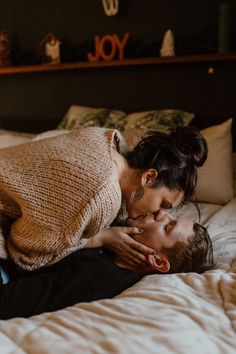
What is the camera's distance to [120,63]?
245cm

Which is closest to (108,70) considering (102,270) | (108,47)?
(108,47)

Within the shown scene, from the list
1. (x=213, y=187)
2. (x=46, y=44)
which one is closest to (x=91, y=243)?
(x=213, y=187)

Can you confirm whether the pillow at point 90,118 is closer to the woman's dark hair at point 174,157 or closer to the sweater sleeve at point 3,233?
the woman's dark hair at point 174,157

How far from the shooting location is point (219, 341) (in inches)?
30.8

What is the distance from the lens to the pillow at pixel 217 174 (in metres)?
1.85

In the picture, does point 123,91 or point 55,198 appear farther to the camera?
point 123,91

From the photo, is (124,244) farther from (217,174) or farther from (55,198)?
(217,174)

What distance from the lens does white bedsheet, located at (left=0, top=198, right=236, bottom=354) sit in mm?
755

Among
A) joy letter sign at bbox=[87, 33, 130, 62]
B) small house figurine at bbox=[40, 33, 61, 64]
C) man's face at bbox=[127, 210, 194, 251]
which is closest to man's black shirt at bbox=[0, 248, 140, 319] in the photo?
man's face at bbox=[127, 210, 194, 251]

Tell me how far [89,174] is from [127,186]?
0.19 meters

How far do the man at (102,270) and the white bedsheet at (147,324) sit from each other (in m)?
0.09

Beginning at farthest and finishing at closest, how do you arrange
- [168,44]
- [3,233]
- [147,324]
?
[168,44] < [3,233] < [147,324]

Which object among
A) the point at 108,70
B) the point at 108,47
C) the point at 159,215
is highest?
the point at 108,47

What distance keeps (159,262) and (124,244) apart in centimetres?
12
